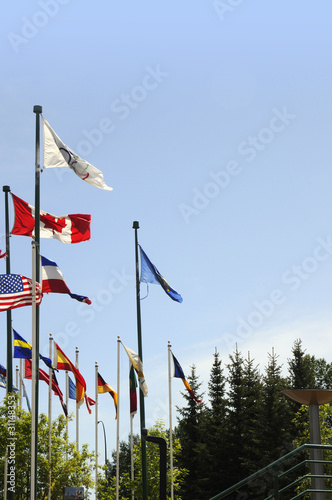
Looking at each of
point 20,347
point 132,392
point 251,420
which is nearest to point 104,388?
point 132,392

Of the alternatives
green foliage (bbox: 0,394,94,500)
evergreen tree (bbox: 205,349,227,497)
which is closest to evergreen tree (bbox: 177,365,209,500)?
evergreen tree (bbox: 205,349,227,497)

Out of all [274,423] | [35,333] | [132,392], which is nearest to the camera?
[35,333]

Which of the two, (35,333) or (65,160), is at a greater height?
(65,160)

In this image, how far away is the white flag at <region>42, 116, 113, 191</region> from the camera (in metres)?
19.2

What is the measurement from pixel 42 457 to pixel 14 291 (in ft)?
70.8

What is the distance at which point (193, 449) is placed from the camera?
160ft

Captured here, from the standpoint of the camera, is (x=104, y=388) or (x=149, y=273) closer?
(x=149, y=273)

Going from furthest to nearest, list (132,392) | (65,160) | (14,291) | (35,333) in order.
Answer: (132,392)
(65,160)
(35,333)
(14,291)

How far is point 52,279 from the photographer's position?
21141 mm

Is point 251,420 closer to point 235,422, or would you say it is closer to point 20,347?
point 235,422

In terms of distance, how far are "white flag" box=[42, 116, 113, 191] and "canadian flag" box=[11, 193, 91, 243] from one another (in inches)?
84.8

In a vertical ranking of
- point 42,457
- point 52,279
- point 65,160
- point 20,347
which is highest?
point 65,160

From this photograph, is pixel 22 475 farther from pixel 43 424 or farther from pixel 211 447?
pixel 211 447

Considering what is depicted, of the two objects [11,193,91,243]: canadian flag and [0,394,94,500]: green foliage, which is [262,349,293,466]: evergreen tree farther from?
[11,193,91,243]: canadian flag
